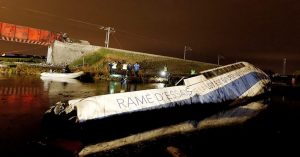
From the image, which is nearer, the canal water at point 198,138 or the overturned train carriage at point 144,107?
the canal water at point 198,138

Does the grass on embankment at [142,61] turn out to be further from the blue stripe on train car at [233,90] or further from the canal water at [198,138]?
the canal water at [198,138]

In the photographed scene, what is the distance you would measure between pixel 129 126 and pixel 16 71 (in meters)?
38.7

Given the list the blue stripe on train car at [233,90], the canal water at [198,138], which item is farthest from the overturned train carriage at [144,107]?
the canal water at [198,138]

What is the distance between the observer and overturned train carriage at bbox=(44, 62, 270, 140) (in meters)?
9.63

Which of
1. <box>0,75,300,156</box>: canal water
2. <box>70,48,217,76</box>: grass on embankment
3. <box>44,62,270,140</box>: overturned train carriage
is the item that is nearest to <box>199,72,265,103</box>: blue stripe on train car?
<box>44,62,270,140</box>: overturned train carriage

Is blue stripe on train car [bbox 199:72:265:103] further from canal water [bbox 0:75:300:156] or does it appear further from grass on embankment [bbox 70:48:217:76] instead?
grass on embankment [bbox 70:48:217:76]

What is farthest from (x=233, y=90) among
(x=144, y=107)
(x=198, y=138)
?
(x=198, y=138)

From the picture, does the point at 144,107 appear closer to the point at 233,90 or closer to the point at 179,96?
the point at 179,96

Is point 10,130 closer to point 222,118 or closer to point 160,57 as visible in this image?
point 222,118

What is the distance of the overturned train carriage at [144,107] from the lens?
31.6ft

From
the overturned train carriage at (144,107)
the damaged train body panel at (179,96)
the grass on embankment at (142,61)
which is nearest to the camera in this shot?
the overturned train carriage at (144,107)

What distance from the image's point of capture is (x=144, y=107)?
11430mm

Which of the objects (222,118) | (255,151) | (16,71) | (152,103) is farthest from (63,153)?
(16,71)

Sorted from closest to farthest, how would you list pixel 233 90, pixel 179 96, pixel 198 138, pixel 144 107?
pixel 198 138 → pixel 144 107 → pixel 179 96 → pixel 233 90
